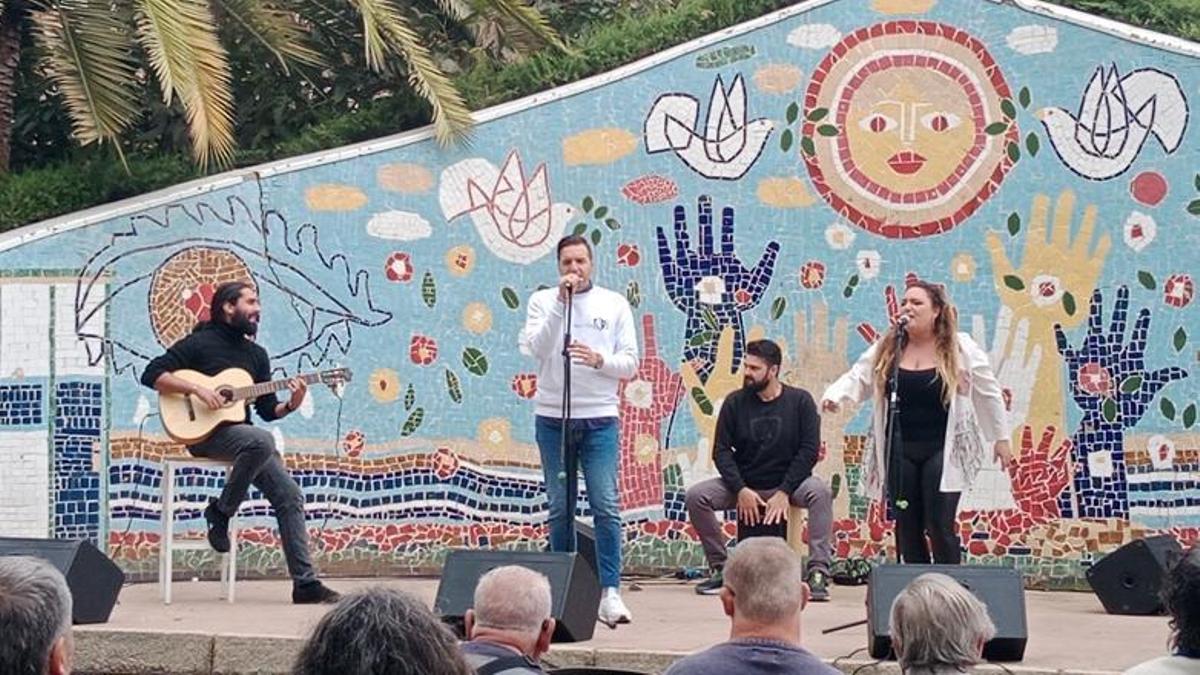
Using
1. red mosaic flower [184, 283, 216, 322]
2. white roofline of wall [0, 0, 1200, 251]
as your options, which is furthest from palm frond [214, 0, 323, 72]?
red mosaic flower [184, 283, 216, 322]

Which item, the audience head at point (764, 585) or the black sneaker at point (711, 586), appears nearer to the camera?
the audience head at point (764, 585)

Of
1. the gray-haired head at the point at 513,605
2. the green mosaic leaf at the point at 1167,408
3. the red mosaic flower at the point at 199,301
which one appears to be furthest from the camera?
the red mosaic flower at the point at 199,301

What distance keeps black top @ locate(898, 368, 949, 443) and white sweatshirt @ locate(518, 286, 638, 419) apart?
48.8 inches

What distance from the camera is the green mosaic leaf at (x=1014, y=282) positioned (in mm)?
10812

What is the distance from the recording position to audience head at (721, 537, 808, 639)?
504 centimetres

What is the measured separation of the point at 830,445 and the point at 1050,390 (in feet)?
4.05

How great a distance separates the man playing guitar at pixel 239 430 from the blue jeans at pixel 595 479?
1.28m

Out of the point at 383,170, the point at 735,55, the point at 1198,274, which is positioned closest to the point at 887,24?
the point at 735,55

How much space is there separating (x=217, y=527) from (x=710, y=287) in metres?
3.13

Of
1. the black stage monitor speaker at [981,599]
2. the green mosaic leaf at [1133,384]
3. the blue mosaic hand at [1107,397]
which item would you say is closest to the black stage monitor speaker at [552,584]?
the black stage monitor speaker at [981,599]

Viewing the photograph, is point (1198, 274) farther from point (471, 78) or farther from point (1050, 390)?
point (471, 78)

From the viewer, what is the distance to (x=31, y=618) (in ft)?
12.4

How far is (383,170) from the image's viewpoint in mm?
10984

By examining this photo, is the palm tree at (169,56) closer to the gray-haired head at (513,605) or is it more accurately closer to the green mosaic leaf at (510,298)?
the green mosaic leaf at (510,298)
